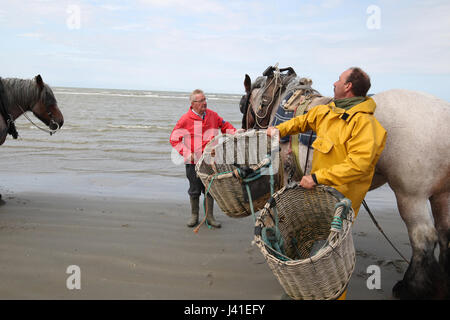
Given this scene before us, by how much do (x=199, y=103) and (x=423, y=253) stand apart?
2.69m

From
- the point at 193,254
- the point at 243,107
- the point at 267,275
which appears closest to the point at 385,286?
the point at 267,275

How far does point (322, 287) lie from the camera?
212 cm

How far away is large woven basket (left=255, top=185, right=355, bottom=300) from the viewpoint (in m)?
2.07

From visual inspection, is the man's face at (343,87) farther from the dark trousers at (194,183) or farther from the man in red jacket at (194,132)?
the dark trousers at (194,183)

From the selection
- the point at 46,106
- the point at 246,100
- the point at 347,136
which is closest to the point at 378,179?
the point at 347,136

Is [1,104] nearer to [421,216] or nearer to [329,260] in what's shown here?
[329,260]

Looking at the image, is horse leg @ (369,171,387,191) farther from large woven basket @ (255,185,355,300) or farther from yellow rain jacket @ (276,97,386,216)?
large woven basket @ (255,185,355,300)

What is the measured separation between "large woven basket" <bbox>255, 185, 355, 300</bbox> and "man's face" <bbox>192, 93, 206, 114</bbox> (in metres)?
1.85

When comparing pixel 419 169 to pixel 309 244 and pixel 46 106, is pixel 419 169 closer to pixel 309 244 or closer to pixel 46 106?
pixel 309 244

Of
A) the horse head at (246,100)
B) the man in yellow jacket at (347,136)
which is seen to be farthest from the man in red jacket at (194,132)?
the man in yellow jacket at (347,136)

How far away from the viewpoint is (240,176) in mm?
2625

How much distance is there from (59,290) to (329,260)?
2.14 meters

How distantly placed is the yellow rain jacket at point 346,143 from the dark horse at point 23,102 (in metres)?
3.60

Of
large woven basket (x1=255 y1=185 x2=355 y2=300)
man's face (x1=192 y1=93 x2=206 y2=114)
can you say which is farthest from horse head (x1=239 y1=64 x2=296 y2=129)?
large woven basket (x1=255 y1=185 x2=355 y2=300)
